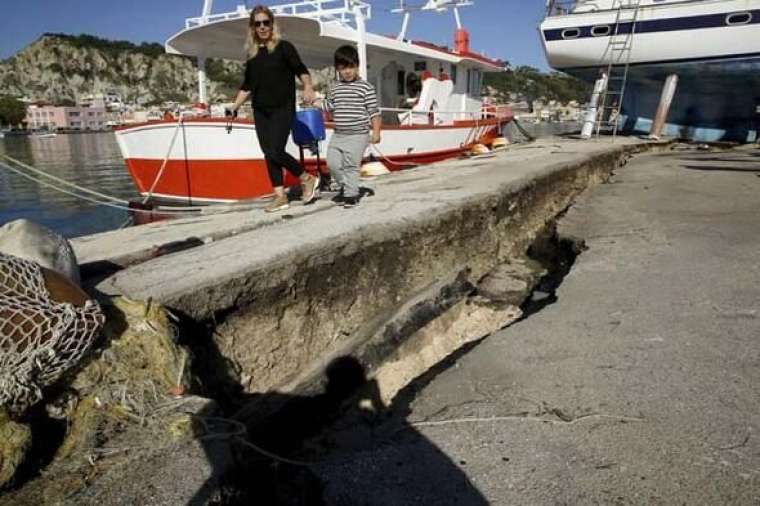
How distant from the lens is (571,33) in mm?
A: 14359

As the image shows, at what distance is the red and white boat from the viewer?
27.9ft

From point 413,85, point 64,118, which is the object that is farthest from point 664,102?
point 64,118

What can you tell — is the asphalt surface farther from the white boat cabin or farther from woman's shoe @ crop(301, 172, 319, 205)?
the white boat cabin

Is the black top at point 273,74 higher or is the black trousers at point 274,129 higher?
the black top at point 273,74

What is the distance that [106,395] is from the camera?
6.40 ft

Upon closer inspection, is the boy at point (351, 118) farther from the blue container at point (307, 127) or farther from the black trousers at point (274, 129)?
the blue container at point (307, 127)

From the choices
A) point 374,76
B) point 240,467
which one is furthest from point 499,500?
point 374,76

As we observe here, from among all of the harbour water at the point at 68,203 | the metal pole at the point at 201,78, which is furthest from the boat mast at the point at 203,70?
the harbour water at the point at 68,203

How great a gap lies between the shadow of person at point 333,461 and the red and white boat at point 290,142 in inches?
209

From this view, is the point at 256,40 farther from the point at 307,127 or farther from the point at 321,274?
the point at 321,274

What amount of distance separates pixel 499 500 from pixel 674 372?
4.19 ft

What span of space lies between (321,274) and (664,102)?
1470 centimetres

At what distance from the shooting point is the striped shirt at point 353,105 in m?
4.80

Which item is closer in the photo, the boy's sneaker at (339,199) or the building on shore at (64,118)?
the boy's sneaker at (339,199)
